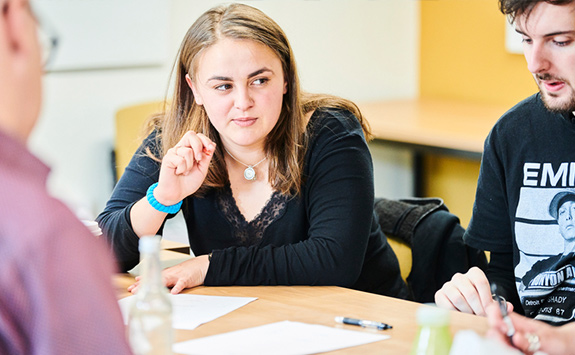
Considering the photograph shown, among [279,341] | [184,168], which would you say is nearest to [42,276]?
[279,341]

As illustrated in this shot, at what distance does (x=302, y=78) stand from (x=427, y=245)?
5.31 feet

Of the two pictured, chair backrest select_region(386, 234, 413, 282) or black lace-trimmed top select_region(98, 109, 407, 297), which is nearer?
black lace-trimmed top select_region(98, 109, 407, 297)

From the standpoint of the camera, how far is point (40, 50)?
0.62 meters

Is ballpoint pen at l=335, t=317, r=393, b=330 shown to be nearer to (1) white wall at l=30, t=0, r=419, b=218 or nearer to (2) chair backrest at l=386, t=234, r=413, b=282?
(2) chair backrest at l=386, t=234, r=413, b=282

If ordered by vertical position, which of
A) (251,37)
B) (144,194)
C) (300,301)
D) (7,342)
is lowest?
(300,301)

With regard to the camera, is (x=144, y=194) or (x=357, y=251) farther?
(x=144, y=194)

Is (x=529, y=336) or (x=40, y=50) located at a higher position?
(x=40, y=50)

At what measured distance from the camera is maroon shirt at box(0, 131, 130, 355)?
20.8 inches

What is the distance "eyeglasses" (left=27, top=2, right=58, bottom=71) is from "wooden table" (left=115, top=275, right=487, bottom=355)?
617 mm

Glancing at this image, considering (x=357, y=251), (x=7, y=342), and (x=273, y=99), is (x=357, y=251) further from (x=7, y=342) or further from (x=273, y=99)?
(x=7, y=342)

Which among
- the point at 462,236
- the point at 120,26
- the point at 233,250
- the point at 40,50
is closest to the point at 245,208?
the point at 233,250

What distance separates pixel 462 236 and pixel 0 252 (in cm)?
143

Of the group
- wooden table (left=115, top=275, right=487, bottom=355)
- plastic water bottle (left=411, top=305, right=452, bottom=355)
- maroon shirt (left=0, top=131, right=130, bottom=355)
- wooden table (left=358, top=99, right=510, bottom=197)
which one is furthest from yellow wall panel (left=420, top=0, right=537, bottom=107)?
maroon shirt (left=0, top=131, right=130, bottom=355)

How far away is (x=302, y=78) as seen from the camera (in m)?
3.31
